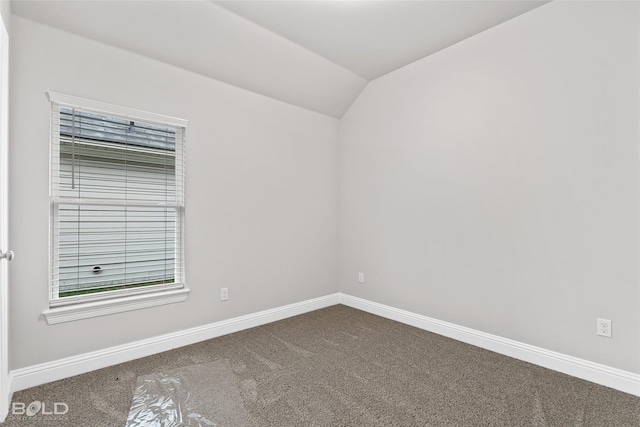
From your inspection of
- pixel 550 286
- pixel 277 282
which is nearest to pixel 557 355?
pixel 550 286

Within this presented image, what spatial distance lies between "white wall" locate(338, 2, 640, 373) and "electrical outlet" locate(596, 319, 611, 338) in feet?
0.12

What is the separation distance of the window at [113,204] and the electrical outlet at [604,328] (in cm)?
319

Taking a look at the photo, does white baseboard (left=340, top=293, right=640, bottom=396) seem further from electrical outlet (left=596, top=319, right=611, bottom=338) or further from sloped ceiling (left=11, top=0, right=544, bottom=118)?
sloped ceiling (left=11, top=0, right=544, bottom=118)

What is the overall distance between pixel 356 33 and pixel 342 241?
233 centimetres

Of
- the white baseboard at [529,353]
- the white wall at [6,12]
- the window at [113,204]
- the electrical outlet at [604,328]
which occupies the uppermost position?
the white wall at [6,12]

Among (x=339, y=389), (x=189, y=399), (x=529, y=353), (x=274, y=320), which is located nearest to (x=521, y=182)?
(x=529, y=353)

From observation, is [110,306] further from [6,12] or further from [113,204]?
[6,12]

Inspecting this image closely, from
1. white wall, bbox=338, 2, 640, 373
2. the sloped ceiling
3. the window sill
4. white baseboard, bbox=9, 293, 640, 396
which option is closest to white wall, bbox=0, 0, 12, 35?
the sloped ceiling

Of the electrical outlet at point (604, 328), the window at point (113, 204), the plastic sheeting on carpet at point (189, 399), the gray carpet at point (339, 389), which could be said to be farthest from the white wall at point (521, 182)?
the window at point (113, 204)

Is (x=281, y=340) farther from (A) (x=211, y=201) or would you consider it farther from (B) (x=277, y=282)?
(A) (x=211, y=201)

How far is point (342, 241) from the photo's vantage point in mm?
4086

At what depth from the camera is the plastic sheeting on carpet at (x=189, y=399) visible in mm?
1775

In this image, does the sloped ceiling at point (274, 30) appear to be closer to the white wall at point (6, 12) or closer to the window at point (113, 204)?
the white wall at point (6, 12)

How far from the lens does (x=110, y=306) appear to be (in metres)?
2.42
